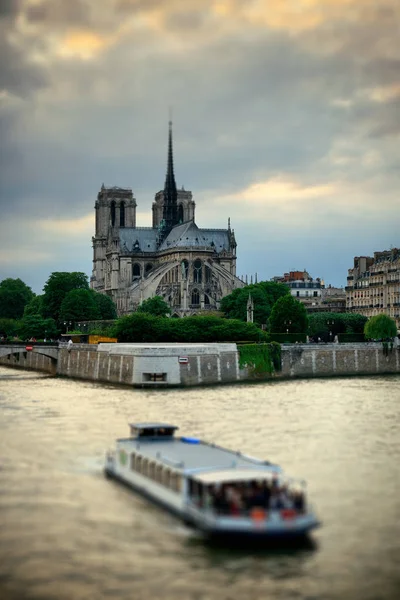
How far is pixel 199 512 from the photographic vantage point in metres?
22.3

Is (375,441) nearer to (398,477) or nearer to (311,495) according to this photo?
(398,477)

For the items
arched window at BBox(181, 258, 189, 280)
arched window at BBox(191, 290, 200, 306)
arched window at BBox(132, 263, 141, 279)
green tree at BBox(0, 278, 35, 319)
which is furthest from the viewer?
green tree at BBox(0, 278, 35, 319)

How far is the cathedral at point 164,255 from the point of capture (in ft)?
424

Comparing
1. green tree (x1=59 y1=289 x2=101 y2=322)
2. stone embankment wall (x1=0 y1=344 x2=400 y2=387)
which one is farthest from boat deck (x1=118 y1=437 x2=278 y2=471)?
green tree (x1=59 y1=289 x2=101 y2=322)

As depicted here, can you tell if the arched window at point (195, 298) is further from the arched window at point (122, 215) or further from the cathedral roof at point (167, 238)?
the arched window at point (122, 215)

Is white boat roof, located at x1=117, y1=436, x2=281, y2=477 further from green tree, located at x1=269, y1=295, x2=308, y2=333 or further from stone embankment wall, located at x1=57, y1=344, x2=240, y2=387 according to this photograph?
green tree, located at x1=269, y1=295, x2=308, y2=333

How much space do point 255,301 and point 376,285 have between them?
13957mm

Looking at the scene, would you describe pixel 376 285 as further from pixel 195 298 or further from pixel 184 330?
pixel 184 330

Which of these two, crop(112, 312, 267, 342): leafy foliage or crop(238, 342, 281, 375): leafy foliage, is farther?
crop(112, 312, 267, 342): leafy foliage

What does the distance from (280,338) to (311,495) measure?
178 ft

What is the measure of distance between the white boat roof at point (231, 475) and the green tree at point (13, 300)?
123592 mm

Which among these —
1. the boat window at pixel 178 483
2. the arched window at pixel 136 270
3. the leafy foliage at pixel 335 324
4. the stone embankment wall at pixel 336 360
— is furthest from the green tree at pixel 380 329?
the boat window at pixel 178 483

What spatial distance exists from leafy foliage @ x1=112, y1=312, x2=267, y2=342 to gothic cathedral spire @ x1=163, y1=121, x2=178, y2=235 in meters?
69.1

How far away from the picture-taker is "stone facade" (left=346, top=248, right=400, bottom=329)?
348ft
